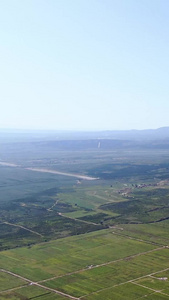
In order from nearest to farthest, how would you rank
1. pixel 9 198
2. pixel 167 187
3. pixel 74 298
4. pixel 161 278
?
pixel 74 298 < pixel 161 278 < pixel 9 198 < pixel 167 187

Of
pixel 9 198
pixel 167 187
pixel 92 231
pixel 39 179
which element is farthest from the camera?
pixel 39 179

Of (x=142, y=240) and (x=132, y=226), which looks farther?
(x=132, y=226)

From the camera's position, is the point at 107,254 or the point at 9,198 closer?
the point at 107,254

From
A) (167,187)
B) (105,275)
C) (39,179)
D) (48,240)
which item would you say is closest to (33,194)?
(39,179)

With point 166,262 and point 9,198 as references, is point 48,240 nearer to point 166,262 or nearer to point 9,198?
point 166,262

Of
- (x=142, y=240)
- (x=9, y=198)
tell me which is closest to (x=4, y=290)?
(x=142, y=240)

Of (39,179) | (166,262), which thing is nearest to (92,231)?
(166,262)

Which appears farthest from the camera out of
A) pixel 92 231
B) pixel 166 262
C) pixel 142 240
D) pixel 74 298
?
pixel 92 231

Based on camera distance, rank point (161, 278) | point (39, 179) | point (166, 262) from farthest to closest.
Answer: point (39, 179) → point (166, 262) → point (161, 278)

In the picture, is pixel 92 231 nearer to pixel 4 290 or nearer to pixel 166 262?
pixel 166 262
